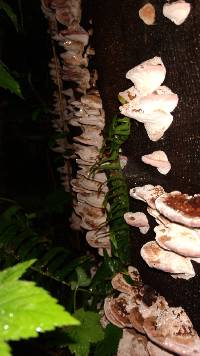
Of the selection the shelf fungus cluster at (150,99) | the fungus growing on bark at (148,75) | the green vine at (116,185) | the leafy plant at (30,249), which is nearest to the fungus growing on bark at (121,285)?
the green vine at (116,185)

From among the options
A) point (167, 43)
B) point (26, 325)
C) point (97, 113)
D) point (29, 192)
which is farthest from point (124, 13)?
point (29, 192)

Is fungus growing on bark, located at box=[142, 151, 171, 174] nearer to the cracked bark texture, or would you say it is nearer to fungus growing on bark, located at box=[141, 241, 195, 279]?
the cracked bark texture

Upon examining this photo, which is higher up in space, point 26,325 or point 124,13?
point 124,13

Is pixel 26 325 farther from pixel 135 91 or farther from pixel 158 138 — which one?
pixel 135 91

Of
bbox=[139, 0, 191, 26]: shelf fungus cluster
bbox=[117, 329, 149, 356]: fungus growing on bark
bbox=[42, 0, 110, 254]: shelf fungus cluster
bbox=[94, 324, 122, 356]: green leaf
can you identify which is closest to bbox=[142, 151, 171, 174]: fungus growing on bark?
bbox=[139, 0, 191, 26]: shelf fungus cluster

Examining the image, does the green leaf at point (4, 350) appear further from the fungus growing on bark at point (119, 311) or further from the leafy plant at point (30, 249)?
the leafy plant at point (30, 249)

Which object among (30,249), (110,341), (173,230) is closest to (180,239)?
(173,230)

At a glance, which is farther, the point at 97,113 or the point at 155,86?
the point at 97,113
